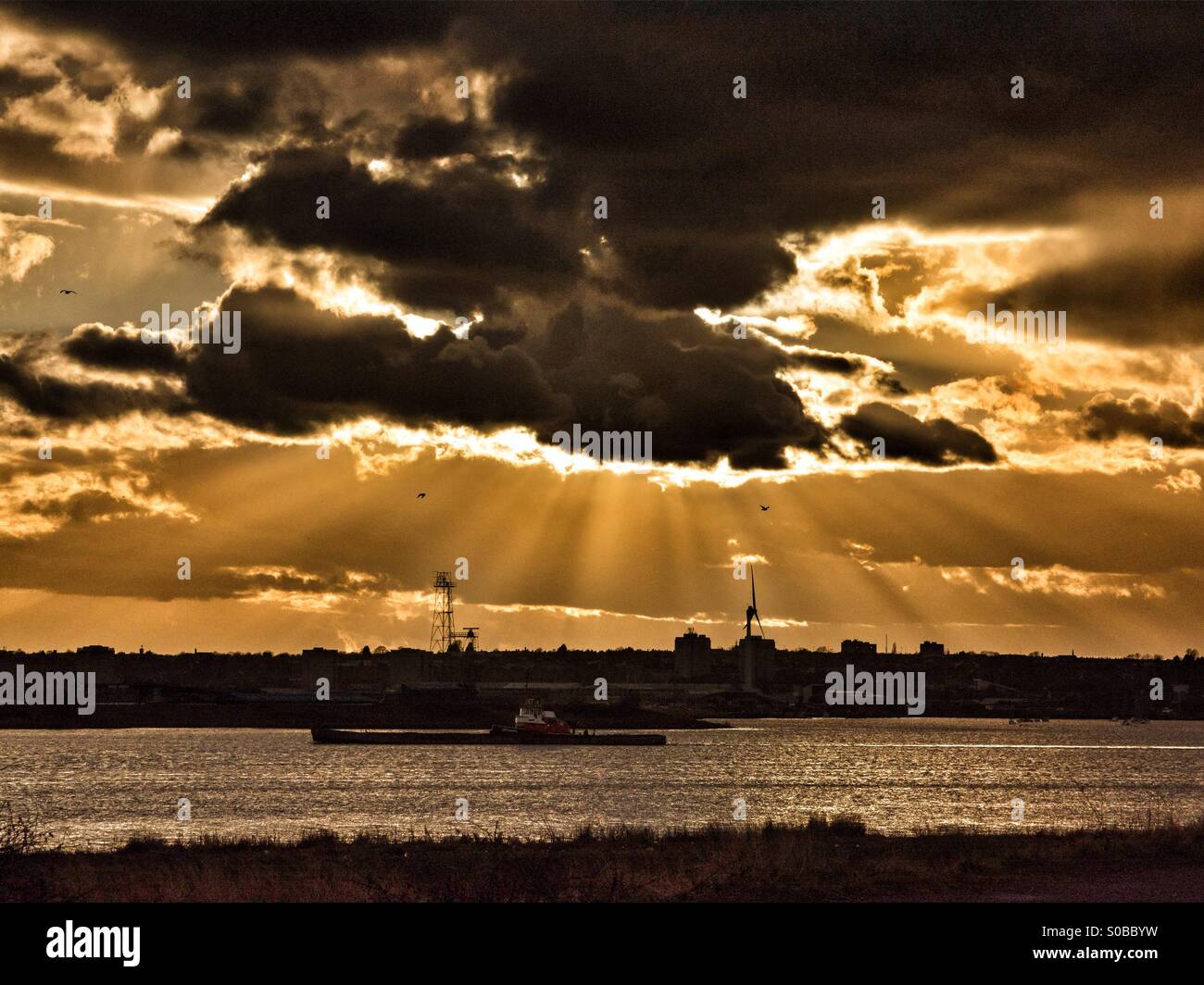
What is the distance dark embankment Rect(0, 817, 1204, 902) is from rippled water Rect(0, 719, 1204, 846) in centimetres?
1316

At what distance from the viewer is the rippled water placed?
7188cm

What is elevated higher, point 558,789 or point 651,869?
point 651,869

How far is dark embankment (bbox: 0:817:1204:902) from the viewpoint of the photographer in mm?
32719

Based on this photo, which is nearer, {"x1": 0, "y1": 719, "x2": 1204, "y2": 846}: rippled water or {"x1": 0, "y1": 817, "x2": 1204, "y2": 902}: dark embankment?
{"x1": 0, "y1": 817, "x2": 1204, "y2": 902}: dark embankment

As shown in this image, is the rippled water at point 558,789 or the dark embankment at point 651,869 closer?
the dark embankment at point 651,869

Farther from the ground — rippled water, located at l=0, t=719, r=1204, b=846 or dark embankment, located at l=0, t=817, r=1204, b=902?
dark embankment, located at l=0, t=817, r=1204, b=902

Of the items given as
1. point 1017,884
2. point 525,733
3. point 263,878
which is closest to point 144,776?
point 525,733

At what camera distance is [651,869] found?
37438mm

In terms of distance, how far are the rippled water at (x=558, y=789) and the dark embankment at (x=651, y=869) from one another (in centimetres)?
1316

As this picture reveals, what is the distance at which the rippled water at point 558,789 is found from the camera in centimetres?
7188

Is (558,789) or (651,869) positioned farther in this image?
(558,789)

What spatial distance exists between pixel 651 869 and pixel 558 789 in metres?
62.9
